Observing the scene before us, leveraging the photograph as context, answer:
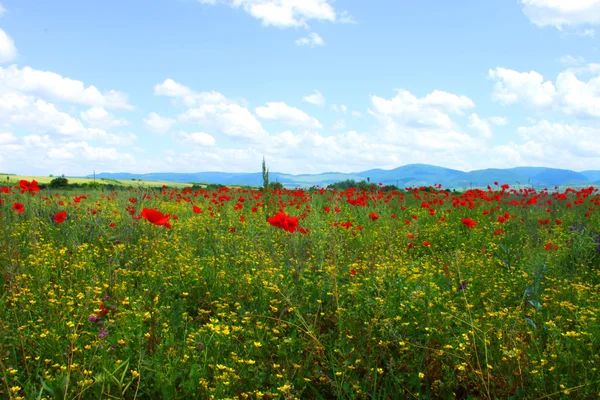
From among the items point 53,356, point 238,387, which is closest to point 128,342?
point 53,356

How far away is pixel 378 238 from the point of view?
5805 mm

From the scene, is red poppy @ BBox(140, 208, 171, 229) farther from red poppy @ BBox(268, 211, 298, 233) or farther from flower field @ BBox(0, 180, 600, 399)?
red poppy @ BBox(268, 211, 298, 233)

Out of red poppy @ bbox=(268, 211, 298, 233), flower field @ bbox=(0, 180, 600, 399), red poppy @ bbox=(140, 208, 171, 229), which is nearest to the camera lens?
flower field @ bbox=(0, 180, 600, 399)

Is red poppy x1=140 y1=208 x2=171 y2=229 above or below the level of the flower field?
above

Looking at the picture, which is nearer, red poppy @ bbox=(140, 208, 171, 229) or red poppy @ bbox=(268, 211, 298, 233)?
red poppy @ bbox=(268, 211, 298, 233)

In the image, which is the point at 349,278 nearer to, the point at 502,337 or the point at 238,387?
the point at 502,337

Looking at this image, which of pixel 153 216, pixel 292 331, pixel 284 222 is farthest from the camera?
pixel 153 216

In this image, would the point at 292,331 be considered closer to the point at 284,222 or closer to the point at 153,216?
the point at 284,222

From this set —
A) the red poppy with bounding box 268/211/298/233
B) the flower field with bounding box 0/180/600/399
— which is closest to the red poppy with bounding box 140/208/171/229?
the flower field with bounding box 0/180/600/399

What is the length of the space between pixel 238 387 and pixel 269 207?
474cm

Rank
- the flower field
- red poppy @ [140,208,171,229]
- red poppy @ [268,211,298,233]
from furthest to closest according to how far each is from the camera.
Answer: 1. red poppy @ [140,208,171,229]
2. red poppy @ [268,211,298,233]
3. the flower field

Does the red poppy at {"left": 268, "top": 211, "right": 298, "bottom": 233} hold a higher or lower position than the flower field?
higher

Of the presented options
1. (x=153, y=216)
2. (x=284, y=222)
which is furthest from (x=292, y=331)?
(x=153, y=216)

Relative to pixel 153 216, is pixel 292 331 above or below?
below
